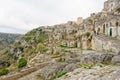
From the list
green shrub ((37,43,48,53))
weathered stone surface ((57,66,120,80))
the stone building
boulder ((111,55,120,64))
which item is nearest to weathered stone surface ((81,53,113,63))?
boulder ((111,55,120,64))

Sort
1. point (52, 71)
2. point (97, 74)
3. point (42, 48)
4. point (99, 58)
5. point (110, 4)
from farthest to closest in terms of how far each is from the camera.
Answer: point (110, 4) < point (42, 48) < point (52, 71) < point (99, 58) < point (97, 74)

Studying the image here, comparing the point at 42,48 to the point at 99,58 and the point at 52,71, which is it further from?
the point at 99,58

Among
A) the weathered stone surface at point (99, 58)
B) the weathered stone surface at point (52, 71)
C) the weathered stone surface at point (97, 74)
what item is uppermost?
the weathered stone surface at point (99, 58)

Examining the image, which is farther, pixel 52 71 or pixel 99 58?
pixel 52 71

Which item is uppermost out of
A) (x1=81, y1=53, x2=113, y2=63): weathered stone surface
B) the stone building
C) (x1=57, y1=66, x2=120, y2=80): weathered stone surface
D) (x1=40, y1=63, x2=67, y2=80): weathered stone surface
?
the stone building

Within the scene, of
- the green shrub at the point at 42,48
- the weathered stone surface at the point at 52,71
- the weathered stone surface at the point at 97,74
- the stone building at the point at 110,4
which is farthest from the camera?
the stone building at the point at 110,4

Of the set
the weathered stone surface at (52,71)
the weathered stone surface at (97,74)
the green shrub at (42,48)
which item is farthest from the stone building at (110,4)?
the weathered stone surface at (97,74)

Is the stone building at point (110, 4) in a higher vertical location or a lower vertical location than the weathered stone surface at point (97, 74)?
higher

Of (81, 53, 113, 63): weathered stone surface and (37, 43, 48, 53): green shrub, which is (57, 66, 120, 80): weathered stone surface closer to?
(81, 53, 113, 63): weathered stone surface

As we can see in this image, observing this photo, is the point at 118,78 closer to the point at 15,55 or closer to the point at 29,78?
the point at 29,78

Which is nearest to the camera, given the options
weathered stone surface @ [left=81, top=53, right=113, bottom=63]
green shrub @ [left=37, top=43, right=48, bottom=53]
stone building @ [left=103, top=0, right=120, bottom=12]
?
weathered stone surface @ [left=81, top=53, right=113, bottom=63]

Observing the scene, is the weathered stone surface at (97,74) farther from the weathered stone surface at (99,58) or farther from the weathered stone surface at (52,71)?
the weathered stone surface at (52,71)

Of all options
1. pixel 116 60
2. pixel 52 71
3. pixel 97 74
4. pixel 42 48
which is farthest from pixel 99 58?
pixel 42 48

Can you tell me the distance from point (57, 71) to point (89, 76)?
Answer: 749 cm
